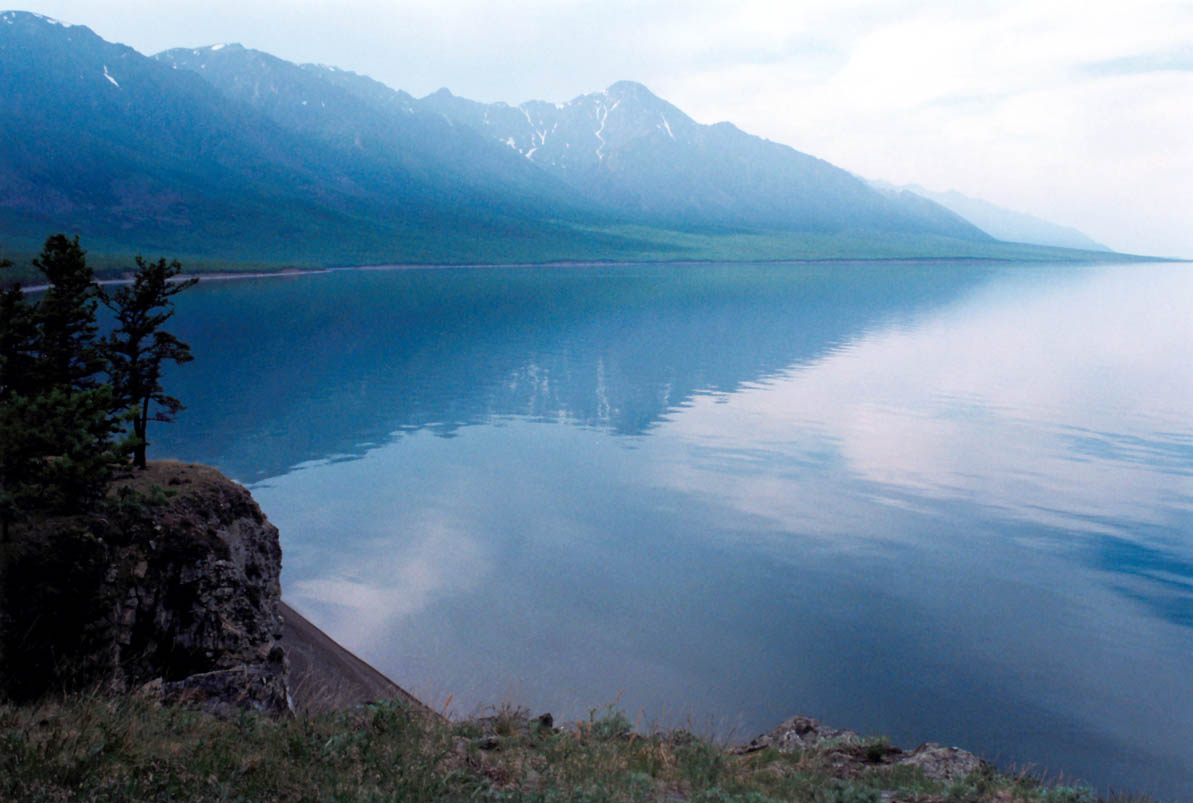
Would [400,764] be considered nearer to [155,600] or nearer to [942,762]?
[155,600]

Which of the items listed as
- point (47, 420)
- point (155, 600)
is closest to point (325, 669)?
point (155, 600)

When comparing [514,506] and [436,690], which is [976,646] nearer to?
[436,690]

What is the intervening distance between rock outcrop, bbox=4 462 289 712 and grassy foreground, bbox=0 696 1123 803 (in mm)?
1876

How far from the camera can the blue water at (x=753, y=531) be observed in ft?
60.0

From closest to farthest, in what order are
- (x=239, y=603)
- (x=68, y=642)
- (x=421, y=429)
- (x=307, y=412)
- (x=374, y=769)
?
(x=374, y=769) → (x=68, y=642) → (x=239, y=603) → (x=421, y=429) → (x=307, y=412)

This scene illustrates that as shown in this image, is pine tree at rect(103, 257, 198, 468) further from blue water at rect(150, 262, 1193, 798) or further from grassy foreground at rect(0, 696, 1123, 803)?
grassy foreground at rect(0, 696, 1123, 803)

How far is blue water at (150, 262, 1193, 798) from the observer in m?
18.3

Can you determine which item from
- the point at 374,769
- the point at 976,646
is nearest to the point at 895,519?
Result: the point at 976,646

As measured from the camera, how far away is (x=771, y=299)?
13012 centimetres

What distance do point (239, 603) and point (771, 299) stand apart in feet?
396

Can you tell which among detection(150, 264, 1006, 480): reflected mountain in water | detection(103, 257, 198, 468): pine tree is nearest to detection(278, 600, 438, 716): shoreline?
detection(103, 257, 198, 468): pine tree

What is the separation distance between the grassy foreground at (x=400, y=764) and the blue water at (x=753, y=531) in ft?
17.2

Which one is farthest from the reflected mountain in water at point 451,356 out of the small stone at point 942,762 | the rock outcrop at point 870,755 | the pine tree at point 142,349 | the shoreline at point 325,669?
the small stone at point 942,762

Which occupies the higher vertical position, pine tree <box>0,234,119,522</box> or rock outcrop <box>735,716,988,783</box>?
pine tree <box>0,234,119,522</box>
